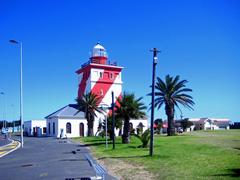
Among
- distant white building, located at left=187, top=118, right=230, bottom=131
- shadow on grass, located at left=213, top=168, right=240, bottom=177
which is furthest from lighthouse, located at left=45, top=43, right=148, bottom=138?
shadow on grass, located at left=213, top=168, right=240, bottom=177

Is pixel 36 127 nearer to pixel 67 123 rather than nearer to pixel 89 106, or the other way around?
pixel 67 123

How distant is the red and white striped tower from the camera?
6880 cm

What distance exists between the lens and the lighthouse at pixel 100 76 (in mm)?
68750

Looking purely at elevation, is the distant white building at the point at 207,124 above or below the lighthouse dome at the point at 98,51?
below

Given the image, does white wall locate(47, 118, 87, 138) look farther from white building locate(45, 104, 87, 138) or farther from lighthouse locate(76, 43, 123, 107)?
lighthouse locate(76, 43, 123, 107)

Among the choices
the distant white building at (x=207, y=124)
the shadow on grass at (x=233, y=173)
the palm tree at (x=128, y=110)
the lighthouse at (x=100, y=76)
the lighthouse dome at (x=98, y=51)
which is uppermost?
the lighthouse dome at (x=98, y=51)

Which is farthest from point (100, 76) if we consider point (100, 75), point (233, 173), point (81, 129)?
point (233, 173)

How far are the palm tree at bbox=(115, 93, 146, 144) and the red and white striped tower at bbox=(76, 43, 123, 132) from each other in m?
29.9

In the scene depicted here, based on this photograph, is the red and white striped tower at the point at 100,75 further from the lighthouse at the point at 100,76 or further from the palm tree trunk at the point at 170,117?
the palm tree trunk at the point at 170,117

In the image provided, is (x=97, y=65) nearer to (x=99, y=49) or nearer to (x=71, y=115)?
(x=99, y=49)

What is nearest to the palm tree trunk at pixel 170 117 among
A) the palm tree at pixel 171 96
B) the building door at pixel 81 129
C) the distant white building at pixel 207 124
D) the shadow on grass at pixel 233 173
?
the palm tree at pixel 171 96

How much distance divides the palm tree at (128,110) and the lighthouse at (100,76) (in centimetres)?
2943

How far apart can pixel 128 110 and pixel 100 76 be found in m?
32.7

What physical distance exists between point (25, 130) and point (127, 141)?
2533 inches
